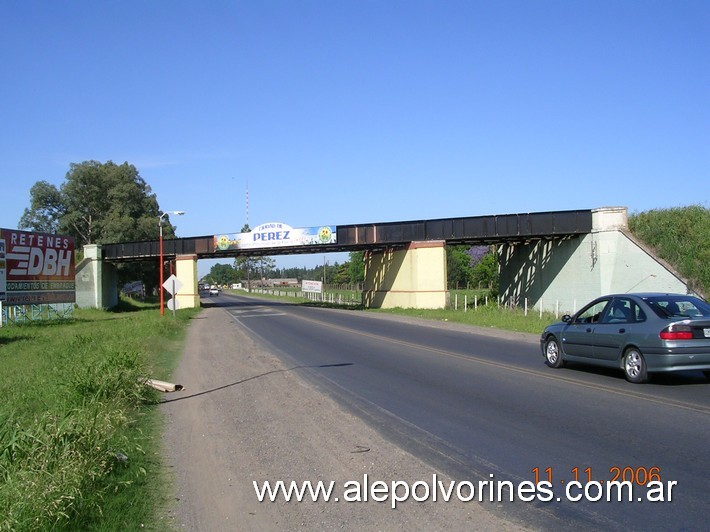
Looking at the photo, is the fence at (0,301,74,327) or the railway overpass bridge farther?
the fence at (0,301,74,327)

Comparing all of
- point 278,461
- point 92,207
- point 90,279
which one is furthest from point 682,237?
point 92,207

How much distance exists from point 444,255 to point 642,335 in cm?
3528

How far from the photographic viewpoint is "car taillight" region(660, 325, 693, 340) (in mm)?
10914

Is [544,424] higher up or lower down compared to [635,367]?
lower down

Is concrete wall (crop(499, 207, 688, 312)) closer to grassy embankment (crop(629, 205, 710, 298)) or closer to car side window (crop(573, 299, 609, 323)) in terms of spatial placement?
grassy embankment (crop(629, 205, 710, 298))

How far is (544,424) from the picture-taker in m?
8.61

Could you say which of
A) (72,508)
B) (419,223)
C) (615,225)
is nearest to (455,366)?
(72,508)

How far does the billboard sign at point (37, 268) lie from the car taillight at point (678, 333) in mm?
37164

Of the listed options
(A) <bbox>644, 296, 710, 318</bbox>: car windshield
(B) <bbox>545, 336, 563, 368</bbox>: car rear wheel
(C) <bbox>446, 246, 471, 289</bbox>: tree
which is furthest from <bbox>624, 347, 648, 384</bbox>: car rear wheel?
(C) <bbox>446, 246, 471, 289</bbox>: tree

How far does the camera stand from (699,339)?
1096 centimetres

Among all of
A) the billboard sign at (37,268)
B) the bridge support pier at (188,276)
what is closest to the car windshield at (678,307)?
the billboard sign at (37,268)

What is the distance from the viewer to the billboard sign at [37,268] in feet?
133

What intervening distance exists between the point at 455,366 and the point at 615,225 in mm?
27000

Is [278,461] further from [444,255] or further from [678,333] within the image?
[444,255]
